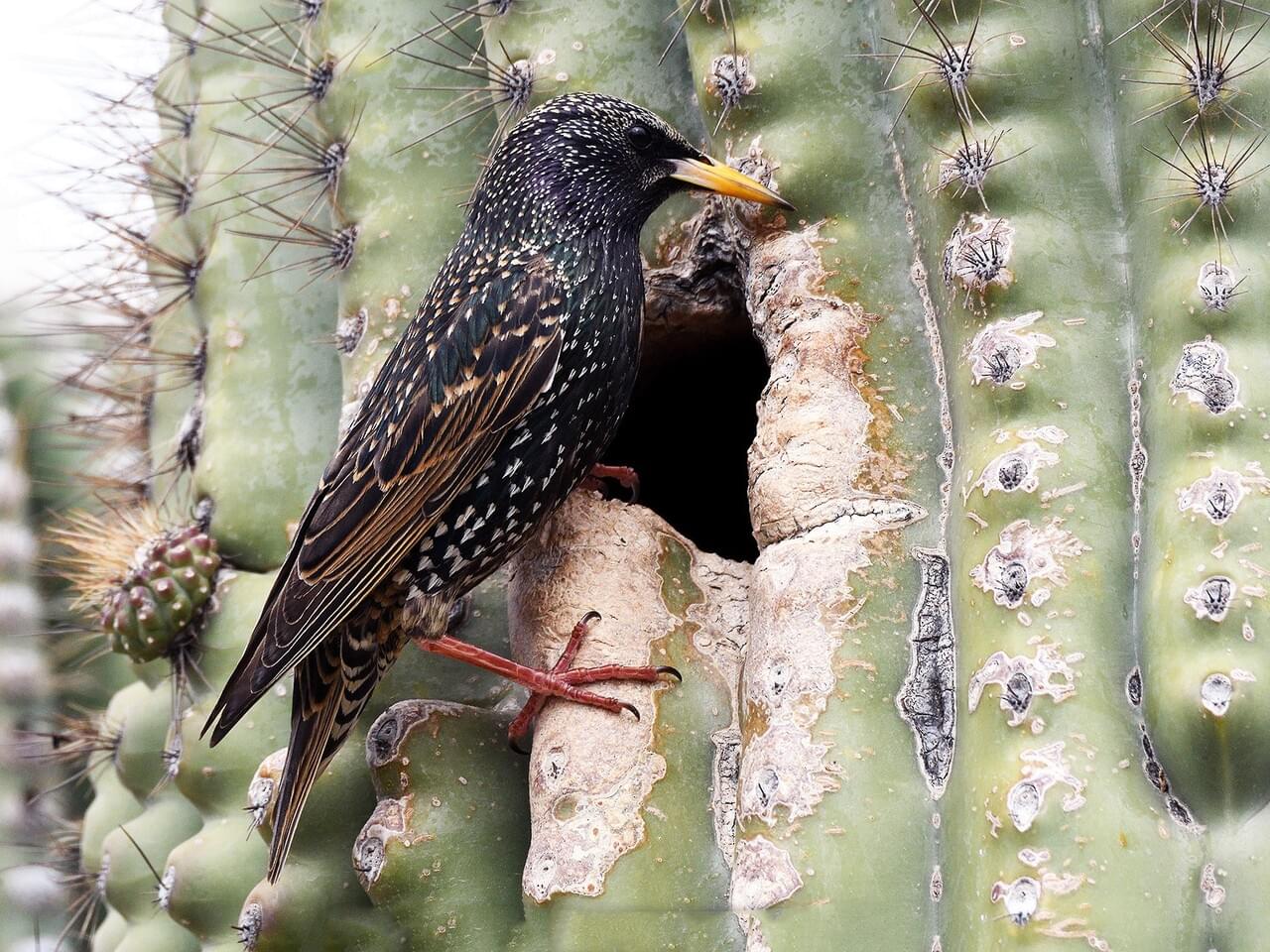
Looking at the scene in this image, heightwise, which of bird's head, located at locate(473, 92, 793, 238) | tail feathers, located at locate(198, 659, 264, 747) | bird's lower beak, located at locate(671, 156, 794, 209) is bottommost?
tail feathers, located at locate(198, 659, 264, 747)

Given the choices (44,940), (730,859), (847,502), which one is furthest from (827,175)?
(44,940)

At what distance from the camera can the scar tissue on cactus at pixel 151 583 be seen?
9.67 feet

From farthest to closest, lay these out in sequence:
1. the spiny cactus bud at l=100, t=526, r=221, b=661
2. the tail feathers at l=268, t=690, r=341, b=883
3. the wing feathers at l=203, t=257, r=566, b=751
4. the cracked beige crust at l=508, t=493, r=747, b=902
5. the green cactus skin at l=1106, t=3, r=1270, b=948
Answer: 1. the spiny cactus bud at l=100, t=526, r=221, b=661
2. the wing feathers at l=203, t=257, r=566, b=751
3. the tail feathers at l=268, t=690, r=341, b=883
4. the cracked beige crust at l=508, t=493, r=747, b=902
5. the green cactus skin at l=1106, t=3, r=1270, b=948

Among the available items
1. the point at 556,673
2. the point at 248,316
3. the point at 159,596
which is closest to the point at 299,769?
the point at 556,673

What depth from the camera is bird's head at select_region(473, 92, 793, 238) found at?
274cm

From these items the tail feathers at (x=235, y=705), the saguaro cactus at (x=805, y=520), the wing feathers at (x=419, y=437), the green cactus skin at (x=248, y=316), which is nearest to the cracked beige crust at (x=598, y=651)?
the saguaro cactus at (x=805, y=520)

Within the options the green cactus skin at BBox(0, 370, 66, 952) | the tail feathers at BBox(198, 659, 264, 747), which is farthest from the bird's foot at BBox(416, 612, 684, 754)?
the green cactus skin at BBox(0, 370, 66, 952)

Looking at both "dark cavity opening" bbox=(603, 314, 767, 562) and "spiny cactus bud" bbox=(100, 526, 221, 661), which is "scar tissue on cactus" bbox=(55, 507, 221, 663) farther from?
"dark cavity opening" bbox=(603, 314, 767, 562)

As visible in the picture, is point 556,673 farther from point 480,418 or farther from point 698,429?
point 698,429

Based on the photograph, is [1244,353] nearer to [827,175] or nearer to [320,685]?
[827,175]

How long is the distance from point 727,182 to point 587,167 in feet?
1.13

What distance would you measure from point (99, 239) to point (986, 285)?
2.46 m

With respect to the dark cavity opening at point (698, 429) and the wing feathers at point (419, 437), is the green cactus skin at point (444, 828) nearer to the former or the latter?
the wing feathers at point (419, 437)

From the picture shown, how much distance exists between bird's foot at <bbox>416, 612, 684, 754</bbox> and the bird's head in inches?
33.0
